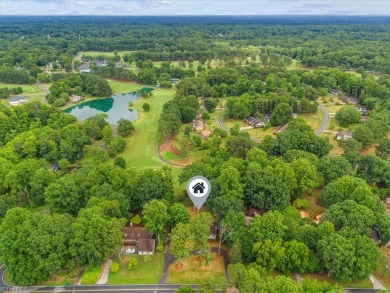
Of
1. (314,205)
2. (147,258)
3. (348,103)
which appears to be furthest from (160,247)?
(348,103)

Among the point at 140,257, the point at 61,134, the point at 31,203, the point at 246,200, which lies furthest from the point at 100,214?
the point at 61,134

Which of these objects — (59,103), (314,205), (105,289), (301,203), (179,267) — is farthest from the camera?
(59,103)

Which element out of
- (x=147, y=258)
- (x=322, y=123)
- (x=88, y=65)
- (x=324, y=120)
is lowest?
(x=88, y=65)

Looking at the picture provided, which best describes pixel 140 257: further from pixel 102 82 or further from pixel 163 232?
pixel 102 82

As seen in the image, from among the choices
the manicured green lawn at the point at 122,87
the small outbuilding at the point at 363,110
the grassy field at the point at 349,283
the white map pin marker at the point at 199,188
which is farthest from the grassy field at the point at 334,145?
the manicured green lawn at the point at 122,87

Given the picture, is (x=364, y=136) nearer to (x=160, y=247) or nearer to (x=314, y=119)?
(x=314, y=119)

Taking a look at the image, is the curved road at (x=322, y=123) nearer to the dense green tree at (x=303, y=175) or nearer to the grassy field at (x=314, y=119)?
Answer: the grassy field at (x=314, y=119)
